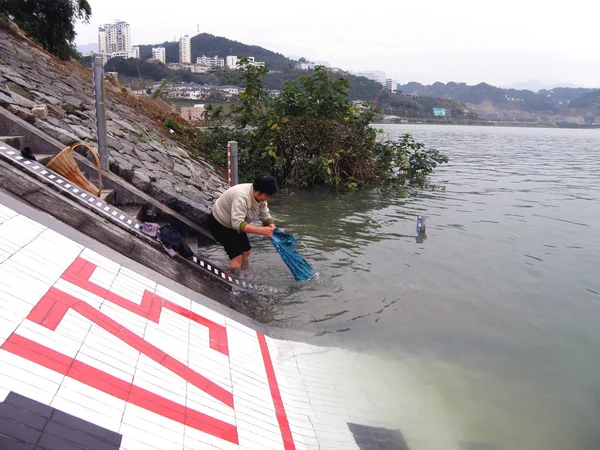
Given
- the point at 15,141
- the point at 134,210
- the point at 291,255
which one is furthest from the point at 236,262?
the point at 15,141

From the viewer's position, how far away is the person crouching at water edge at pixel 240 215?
18.6 ft

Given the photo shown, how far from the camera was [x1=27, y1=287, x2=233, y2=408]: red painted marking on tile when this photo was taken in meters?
3.33

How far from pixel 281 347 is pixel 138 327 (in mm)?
1577

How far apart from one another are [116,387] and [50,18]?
14268 millimetres

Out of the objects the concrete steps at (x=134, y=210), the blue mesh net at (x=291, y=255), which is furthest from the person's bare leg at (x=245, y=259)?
the concrete steps at (x=134, y=210)

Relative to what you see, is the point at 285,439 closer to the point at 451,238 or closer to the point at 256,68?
the point at 451,238

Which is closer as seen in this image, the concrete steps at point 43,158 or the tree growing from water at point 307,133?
the concrete steps at point 43,158

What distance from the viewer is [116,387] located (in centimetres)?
286

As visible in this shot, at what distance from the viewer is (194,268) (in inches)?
218

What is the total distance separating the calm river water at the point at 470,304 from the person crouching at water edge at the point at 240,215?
0.69 metres

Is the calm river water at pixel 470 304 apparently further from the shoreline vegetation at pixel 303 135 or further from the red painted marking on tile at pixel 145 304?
A: the shoreline vegetation at pixel 303 135

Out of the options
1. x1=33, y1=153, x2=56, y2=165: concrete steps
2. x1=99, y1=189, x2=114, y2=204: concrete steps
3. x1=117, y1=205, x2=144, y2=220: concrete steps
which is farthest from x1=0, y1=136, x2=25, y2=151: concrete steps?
x1=117, y1=205, x2=144, y2=220: concrete steps

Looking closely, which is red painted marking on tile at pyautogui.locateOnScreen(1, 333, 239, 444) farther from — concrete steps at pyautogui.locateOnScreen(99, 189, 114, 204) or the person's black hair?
concrete steps at pyautogui.locateOnScreen(99, 189, 114, 204)

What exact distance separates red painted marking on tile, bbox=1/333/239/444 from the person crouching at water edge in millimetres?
2861
